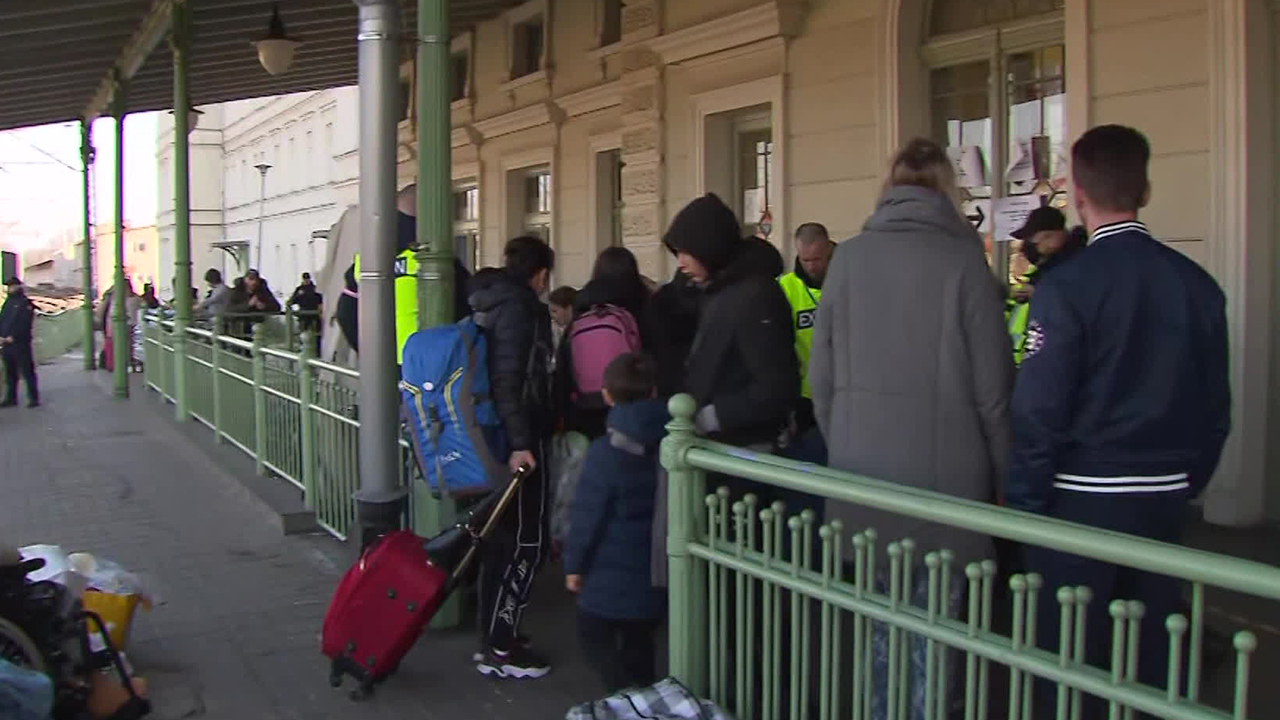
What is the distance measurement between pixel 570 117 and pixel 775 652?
9.87 m

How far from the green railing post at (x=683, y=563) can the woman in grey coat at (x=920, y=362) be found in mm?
436

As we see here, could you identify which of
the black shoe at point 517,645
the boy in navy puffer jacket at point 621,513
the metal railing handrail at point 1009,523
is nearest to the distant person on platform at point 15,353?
the black shoe at point 517,645

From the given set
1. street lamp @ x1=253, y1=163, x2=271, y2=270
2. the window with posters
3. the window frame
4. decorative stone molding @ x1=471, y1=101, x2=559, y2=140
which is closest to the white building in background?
street lamp @ x1=253, y1=163, x2=271, y2=270

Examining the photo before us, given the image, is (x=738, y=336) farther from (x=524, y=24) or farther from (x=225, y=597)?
(x=524, y=24)

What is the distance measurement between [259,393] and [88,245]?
13.2 metres

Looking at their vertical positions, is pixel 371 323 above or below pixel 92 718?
above

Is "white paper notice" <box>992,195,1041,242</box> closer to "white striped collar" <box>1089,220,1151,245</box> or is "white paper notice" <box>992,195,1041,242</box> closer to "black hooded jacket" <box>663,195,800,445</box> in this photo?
"black hooded jacket" <box>663,195,800,445</box>

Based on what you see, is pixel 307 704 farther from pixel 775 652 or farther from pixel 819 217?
pixel 819 217

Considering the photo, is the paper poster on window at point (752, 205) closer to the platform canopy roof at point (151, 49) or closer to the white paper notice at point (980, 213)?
the white paper notice at point (980, 213)

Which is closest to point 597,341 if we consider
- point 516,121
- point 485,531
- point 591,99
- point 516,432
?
point 516,432

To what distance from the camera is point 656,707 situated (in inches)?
131

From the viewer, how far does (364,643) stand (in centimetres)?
422

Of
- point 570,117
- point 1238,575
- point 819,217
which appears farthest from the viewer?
point 570,117

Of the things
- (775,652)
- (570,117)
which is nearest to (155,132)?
(570,117)
